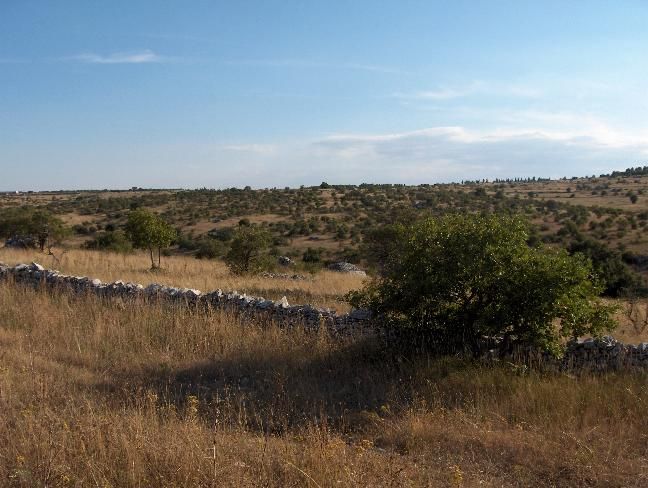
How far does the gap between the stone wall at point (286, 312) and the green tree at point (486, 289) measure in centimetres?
37

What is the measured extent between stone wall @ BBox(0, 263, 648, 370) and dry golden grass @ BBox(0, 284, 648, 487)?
0.49 meters

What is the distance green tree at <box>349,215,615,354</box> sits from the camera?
257 inches

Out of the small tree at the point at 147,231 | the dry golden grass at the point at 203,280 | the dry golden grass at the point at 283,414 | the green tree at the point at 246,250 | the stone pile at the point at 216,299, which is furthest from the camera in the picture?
the small tree at the point at 147,231

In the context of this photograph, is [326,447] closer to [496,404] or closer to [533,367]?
[496,404]

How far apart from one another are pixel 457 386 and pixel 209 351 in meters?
3.50

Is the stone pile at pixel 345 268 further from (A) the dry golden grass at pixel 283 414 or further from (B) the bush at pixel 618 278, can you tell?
(A) the dry golden grass at pixel 283 414

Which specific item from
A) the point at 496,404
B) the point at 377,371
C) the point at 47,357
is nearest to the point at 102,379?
the point at 47,357

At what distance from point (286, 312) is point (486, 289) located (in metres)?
3.49

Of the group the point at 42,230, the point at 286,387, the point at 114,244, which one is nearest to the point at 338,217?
the point at 114,244

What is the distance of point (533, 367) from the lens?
6.62 metres

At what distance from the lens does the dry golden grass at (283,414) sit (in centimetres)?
392

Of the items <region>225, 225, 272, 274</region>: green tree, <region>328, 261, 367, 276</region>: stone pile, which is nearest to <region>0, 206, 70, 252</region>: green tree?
<region>225, 225, 272, 274</region>: green tree

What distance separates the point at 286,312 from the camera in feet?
30.0

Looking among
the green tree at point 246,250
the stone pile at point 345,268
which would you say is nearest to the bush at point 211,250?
the stone pile at point 345,268
